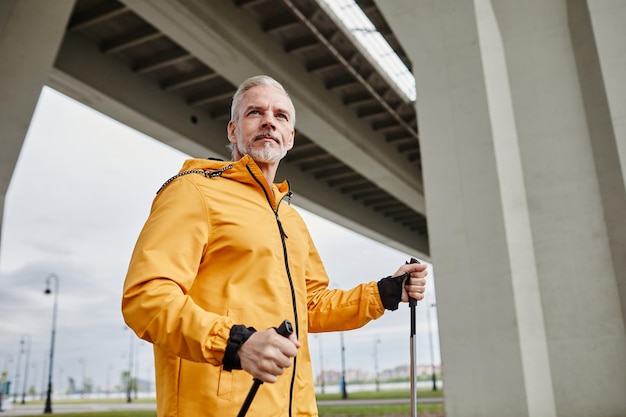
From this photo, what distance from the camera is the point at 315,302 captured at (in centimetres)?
272

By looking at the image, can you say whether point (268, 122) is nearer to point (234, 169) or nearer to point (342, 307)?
point (234, 169)

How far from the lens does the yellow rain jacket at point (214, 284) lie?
71.5 inches

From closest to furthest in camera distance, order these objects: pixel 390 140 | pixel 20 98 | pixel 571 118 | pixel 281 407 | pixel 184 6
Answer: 1. pixel 281 407
2. pixel 571 118
3. pixel 20 98
4. pixel 184 6
5. pixel 390 140

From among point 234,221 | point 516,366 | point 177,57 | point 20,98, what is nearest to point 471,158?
point 516,366

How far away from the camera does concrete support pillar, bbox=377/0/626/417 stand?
6043 mm

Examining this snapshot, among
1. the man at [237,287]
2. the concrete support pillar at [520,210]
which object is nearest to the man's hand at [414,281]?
the man at [237,287]

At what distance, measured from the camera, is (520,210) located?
21.6 feet

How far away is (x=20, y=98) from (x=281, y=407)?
386 inches

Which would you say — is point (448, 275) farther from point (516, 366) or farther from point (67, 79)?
point (67, 79)

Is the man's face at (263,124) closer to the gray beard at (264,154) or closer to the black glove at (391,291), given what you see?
the gray beard at (264,154)

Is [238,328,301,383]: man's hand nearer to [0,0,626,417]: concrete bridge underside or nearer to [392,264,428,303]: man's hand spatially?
[392,264,428,303]: man's hand

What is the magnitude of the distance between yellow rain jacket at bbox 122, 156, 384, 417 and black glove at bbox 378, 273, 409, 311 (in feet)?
1.25

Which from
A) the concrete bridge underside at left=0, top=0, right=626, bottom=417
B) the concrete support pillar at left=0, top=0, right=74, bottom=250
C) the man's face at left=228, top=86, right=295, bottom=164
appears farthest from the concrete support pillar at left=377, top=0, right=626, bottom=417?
the concrete support pillar at left=0, top=0, right=74, bottom=250

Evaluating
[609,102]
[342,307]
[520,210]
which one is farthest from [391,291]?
[609,102]
